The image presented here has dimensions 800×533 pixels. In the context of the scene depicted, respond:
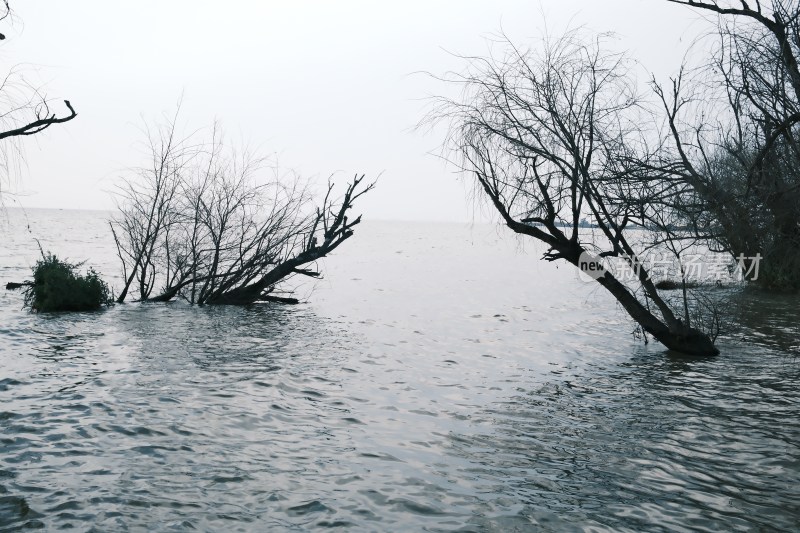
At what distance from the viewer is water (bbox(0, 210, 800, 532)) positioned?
6465 millimetres

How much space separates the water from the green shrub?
1.25 m

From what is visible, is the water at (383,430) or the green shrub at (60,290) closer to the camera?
the water at (383,430)

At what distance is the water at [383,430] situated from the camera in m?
6.46

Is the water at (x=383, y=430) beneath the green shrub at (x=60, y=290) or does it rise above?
beneath

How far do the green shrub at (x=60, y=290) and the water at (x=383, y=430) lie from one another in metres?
1.25

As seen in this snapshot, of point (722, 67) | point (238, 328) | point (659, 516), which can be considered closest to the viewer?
point (659, 516)

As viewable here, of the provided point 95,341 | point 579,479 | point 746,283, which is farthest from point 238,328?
point 746,283

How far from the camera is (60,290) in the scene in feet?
67.6

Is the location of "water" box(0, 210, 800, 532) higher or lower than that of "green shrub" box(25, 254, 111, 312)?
lower

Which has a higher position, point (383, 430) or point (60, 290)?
point (60, 290)

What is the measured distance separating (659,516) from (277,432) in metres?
4.80

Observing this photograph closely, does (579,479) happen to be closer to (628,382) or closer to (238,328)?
(628,382)

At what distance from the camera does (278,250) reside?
2328cm

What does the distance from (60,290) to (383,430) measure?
15013 mm
